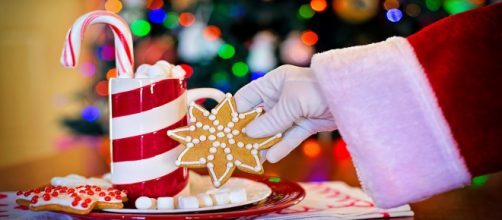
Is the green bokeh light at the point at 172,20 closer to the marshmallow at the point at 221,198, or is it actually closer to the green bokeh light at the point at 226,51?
the green bokeh light at the point at 226,51

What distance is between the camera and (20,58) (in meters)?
5.18

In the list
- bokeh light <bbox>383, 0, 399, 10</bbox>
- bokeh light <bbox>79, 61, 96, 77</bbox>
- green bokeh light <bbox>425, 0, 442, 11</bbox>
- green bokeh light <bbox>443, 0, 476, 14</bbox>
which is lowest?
green bokeh light <bbox>443, 0, 476, 14</bbox>

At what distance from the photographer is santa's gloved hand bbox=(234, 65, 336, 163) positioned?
78 centimetres

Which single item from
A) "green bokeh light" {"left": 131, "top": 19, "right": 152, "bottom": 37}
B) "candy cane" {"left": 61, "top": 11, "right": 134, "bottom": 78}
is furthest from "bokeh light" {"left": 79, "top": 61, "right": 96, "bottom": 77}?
"candy cane" {"left": 61, "top": 11, "right": 134, "bottom": 78}

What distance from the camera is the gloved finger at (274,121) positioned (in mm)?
789

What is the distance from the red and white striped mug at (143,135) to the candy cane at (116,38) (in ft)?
0.14

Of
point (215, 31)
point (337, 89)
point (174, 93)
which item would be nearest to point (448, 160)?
point (337, 89)

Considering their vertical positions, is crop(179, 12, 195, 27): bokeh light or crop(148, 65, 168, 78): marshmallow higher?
crop(179, 12, 195, 27): bokeh light

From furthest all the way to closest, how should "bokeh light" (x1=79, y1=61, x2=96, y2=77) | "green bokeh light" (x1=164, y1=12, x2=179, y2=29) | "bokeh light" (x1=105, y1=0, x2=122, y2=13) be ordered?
"bokeh light" (x1=79, y1=61, x2=96, y2=77) < "bokeh light" (x1=105, y1=0, x2=122, y2=13) < "green bokeh light" (x1=164, y1=12, x2=179, y2=29)

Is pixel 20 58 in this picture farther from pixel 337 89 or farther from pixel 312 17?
pixel 337 89

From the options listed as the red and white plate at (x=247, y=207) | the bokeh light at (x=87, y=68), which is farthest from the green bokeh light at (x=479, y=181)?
the bokeh light at (x=87, y=68)

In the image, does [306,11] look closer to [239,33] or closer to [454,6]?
[239,33]

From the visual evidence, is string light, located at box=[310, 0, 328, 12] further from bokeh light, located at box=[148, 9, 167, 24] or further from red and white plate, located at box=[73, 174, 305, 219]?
red and white plate, located at box=[73, 174, 305, 219]

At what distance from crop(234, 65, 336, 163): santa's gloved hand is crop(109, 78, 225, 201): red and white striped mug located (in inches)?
4.8
